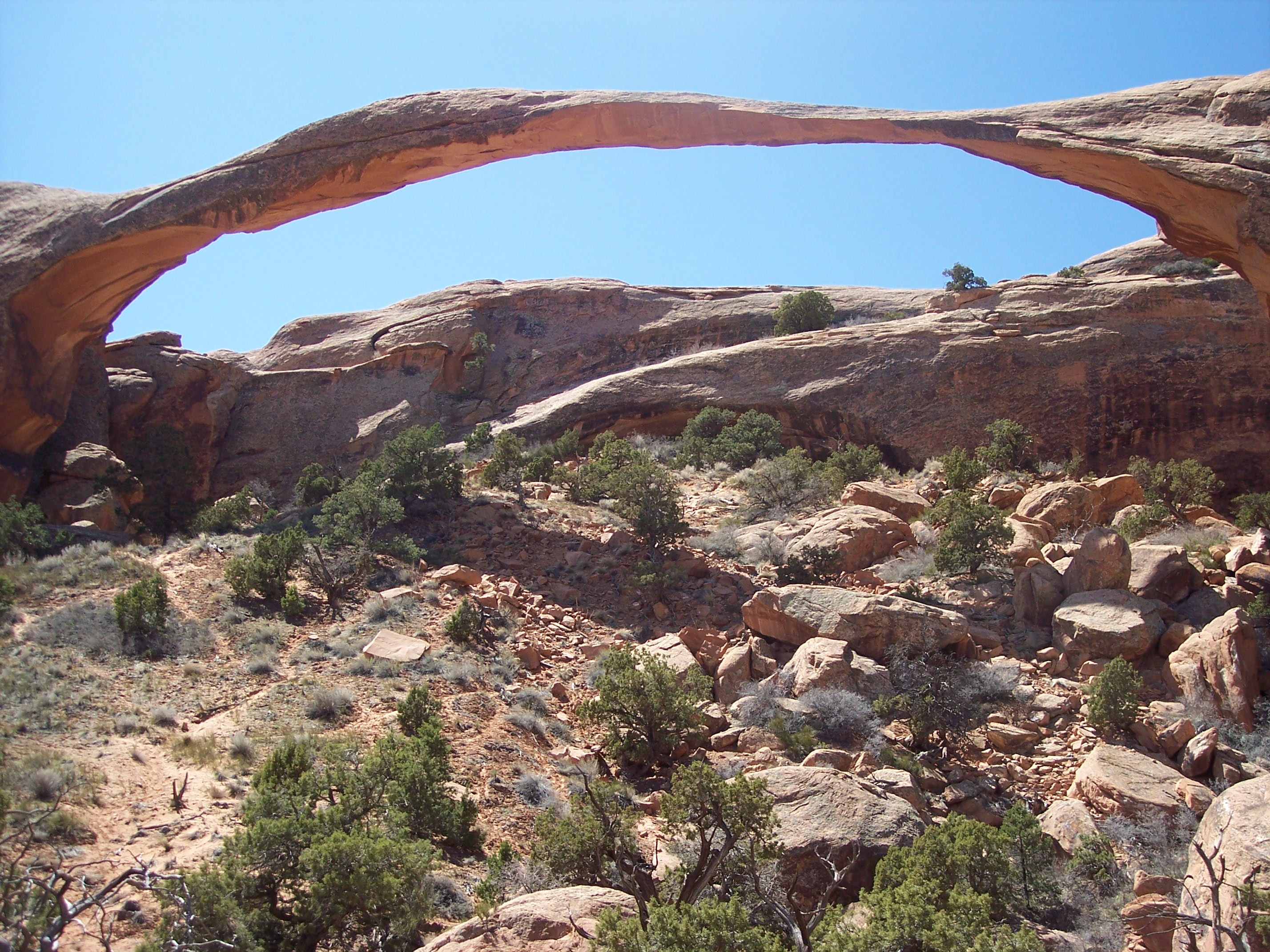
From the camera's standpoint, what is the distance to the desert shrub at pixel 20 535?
460 inches

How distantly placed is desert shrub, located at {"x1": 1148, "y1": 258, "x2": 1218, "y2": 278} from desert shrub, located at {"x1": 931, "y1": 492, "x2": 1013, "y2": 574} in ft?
43.2

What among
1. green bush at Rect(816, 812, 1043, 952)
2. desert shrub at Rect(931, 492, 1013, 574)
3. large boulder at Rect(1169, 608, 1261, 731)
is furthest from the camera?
desert shrub at Rect(931, 492, 1013, 574)

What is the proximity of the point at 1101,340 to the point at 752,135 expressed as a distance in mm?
9732

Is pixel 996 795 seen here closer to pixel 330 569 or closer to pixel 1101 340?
pixel 330 569

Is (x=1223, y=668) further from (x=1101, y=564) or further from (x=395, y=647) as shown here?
(x=395, y=647)

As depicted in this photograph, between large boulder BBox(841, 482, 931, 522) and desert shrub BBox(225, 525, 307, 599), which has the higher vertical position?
desert shrub BBox(225, 525, 307, 599)

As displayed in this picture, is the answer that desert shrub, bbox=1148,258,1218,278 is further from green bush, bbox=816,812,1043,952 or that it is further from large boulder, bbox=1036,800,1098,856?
green bush, bbox=816,812,1043,952

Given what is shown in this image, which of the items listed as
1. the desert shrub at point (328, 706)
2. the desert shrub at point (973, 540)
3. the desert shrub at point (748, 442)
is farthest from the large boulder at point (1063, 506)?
the desert shrub at point (328, 706)

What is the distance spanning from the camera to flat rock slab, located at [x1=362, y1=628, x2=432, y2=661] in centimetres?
963

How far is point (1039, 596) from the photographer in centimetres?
1035

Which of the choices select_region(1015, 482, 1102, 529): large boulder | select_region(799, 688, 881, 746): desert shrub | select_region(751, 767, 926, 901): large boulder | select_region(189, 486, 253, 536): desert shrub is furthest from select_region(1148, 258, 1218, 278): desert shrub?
select_region(189, 486, 253, 536): desert shrub

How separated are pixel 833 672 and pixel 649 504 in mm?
4769

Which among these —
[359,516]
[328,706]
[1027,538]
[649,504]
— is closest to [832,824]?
[328,706]

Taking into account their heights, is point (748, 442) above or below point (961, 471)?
above
